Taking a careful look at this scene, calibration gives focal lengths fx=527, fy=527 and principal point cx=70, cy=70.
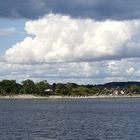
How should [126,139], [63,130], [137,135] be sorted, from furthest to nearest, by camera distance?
[63,130]
[137,135]
[126,139]

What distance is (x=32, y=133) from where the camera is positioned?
90625mm

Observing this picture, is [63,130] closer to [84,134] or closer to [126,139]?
[84,134]

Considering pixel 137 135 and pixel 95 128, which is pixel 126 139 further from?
pixel 95 128

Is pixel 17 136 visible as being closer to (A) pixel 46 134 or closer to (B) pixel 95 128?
(A) pixel 46 134

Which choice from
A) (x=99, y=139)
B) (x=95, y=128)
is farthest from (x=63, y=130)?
(x=99, y=139)

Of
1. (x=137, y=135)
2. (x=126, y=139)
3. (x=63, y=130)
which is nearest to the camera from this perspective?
(x=126, y=139)

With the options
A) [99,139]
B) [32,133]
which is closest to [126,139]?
[99,139]

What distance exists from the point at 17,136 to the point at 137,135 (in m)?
19.9

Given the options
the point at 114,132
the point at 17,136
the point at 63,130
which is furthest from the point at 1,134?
the point at 114,132

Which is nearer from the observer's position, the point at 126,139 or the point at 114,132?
the point at 126,139

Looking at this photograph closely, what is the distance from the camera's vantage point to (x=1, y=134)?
295ft

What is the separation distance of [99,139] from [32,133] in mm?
13568

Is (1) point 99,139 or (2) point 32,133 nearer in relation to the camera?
(1) point 99,139

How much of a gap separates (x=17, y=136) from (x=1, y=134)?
5032mm
